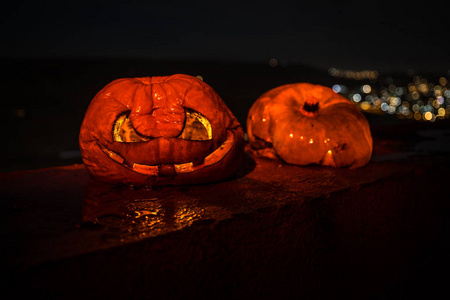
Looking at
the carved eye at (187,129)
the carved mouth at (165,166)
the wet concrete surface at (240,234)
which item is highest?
the carved eye at (187,129)

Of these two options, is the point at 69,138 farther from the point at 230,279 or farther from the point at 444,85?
the point at 444,85

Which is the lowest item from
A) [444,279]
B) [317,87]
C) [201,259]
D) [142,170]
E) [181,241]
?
[444,279]

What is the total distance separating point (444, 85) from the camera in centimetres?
2170

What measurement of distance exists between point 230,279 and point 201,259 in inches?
10.1

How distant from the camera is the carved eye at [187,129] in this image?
2709 millimetres

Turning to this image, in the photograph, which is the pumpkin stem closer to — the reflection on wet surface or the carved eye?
the carved eye

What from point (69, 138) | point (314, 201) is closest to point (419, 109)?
point (69, 138)

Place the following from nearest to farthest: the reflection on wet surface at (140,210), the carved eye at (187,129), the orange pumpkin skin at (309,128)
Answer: the reflection on wet surface at (140,210) < the carved eye at (187,129) < the orange pumpkin skin at (309,128)

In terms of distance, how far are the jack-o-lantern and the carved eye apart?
0.02 metres

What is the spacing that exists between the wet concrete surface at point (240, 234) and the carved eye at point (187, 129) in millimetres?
456

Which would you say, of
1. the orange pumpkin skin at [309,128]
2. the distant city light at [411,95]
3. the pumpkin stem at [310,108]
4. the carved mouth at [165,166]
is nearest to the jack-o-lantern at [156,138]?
the carved mouth at [165,166]

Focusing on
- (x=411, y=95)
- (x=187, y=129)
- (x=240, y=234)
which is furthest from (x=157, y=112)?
(x=411, y=95)

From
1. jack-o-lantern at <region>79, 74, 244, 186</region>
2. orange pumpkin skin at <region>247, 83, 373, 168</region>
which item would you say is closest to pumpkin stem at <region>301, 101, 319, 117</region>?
orange pumpkin skin at <region>247, 83, 373, 168</region>

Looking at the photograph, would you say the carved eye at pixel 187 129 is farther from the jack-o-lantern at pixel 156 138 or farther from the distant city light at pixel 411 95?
the distant city light at pixel 411 95
